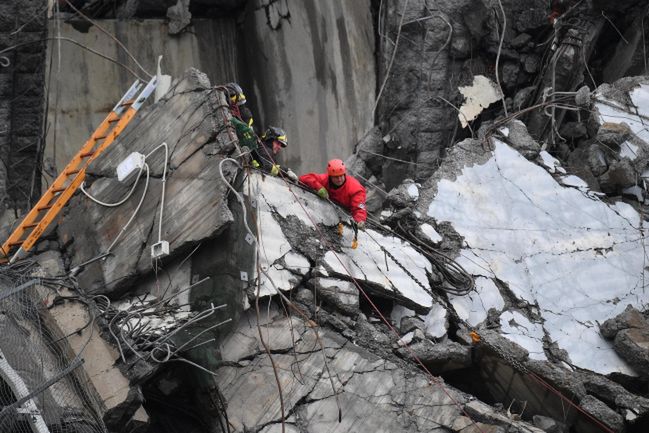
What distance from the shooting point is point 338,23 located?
13.8 m

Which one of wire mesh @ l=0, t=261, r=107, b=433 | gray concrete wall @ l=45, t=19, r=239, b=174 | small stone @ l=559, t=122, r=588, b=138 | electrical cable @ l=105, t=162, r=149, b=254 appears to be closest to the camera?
wire mesh @ l=0, t=261, r=107, b=433

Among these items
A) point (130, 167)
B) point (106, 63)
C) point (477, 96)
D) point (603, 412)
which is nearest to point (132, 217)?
point (130, 167)

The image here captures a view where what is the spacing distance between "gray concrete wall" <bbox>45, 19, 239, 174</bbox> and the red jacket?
16.7 ft

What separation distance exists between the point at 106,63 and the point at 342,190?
18.5ft

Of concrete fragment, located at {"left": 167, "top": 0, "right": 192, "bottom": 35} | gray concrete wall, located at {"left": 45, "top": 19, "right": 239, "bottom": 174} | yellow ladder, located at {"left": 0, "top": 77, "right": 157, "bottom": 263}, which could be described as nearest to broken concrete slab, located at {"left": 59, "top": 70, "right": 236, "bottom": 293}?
yellow ladder, located at {"left": 0, "top": 77, "right": 157, "bottom": 263}

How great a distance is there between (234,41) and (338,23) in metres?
2.07

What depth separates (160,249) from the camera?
364 inches

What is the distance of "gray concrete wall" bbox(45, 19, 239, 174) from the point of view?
14.2 metres

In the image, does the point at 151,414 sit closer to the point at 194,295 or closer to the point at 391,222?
the point at 194,295

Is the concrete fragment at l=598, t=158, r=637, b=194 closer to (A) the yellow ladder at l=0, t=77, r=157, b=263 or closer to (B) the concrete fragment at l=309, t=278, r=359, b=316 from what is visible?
(B) the concrete fragment at l=309, t=278, r=359, b=316

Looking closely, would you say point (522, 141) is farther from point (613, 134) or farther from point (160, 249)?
point (160, 249)

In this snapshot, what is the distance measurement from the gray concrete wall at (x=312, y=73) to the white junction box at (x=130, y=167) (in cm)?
455

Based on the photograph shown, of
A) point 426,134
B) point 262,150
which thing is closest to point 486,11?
point 426,134

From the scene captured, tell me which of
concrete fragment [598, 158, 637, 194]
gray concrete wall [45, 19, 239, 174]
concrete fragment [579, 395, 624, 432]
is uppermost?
gray concrete wall [45, 19, 239, 174]
